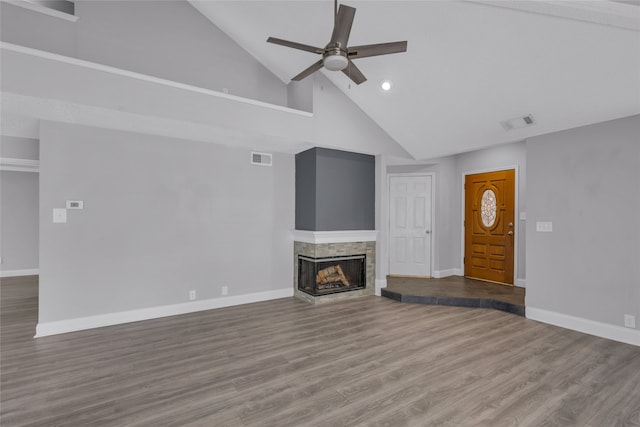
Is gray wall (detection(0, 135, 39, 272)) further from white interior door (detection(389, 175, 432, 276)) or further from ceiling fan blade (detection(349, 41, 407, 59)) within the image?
ceiling fan blade (detection(349, 41, 407, 59))

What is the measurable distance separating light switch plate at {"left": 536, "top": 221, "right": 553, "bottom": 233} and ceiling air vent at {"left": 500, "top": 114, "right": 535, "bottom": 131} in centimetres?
131

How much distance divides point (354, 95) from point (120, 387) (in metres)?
4.54

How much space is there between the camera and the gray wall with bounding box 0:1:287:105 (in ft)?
10.3

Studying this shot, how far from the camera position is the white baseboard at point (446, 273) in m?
6.29

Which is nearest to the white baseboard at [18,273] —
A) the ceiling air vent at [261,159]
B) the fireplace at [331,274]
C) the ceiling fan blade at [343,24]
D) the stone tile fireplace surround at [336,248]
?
the ceiling air vent at [261,159]

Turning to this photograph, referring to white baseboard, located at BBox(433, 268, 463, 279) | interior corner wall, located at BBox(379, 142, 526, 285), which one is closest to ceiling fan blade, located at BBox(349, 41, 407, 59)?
interior corner wall, located at BBox(379, 142, 526, 285)

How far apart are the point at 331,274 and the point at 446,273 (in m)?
2.84

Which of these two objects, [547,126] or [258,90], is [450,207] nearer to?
[547,126]

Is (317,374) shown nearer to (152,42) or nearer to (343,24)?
(343,24)

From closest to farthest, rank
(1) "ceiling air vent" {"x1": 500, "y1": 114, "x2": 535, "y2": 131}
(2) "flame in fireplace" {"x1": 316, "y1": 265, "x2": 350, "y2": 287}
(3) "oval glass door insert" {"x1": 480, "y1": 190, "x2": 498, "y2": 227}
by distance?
1. (1) "ceiling air vent" {"x1": 500, "y1": 114, "x2": 535, "y2": 131}
2. (2) "flame in fireplace" {"x1": 316, "y1": 265, "x2": 350, "y2": 287}
3. (3) "oval glass door insert" {"x1": 480, "y1": 190, "x2": 498, "y2": 227}

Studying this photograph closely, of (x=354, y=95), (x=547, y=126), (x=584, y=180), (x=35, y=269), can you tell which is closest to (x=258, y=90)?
(x=354, y=95)

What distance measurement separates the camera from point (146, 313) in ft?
13.4

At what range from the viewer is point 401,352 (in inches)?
121

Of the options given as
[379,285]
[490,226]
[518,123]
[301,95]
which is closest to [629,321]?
[518,123]
